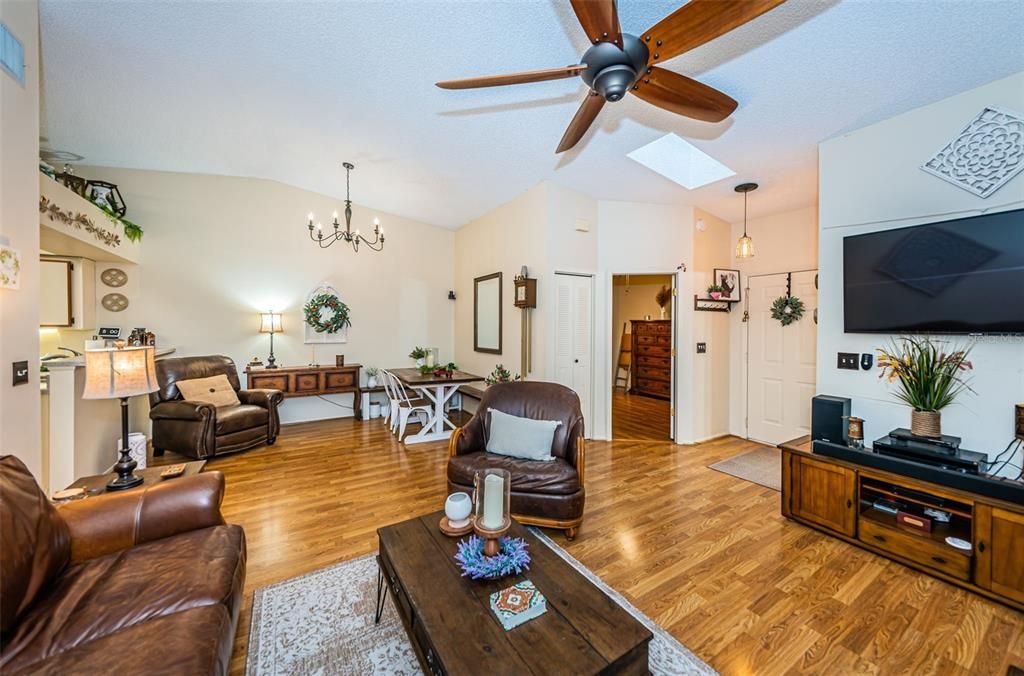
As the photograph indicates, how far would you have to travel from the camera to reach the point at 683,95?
1811 mm

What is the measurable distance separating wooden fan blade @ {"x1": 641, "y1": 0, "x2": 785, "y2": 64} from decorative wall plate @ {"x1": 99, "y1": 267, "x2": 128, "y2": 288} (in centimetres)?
609

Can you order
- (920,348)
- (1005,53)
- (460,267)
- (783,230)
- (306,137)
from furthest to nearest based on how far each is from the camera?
1. (460,267)
2. (783,230)
3. (306,137)
4. (920,348)
5. (1005,53)

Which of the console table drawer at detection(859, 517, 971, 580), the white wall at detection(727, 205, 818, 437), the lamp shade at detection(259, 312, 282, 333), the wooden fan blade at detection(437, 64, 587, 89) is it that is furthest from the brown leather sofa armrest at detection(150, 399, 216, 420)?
the white wall at detection(727, 205, 818, 437)

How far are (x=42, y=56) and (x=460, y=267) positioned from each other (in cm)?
446

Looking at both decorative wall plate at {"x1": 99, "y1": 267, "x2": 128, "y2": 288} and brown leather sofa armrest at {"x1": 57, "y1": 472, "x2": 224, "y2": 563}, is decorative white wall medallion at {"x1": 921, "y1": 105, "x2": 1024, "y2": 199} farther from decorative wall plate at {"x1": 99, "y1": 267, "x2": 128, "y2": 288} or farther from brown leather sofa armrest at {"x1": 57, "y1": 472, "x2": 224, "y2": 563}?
decorative wall plate at {"x1": 99, "y1": 267, "x2": 128, "y2": 288}

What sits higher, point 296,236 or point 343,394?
point 296,236

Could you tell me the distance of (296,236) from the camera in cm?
542

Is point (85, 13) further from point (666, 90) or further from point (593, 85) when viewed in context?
point (666, 90)

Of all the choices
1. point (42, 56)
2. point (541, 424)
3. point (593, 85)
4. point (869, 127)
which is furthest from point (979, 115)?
point (42, 56)

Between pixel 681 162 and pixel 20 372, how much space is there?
5.04 m

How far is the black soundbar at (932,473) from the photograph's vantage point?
1951 millimetres

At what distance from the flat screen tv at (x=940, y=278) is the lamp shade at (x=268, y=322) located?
6175 mm

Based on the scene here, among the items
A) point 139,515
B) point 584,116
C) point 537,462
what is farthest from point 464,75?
point 139,515

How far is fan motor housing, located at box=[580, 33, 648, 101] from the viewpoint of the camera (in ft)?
5.01
